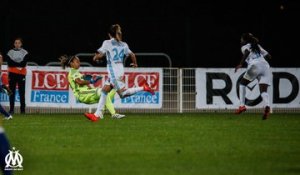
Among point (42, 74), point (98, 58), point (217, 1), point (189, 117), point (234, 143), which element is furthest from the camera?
point (217, 1)

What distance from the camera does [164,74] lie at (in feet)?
87.0

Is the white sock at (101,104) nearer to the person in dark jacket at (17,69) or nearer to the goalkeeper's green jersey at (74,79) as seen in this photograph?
the goalkeeper's green jersey at (74,79)

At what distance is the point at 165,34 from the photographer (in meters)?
35.7

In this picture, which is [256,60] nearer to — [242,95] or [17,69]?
[242,95]

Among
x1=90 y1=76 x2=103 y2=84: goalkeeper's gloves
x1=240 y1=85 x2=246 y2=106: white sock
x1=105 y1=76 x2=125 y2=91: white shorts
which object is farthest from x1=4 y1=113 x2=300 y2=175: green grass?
x1=90 y1=76 x2=103 y2=84: goalkeeper's gloves

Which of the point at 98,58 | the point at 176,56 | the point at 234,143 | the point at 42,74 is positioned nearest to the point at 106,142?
the point at 234,143

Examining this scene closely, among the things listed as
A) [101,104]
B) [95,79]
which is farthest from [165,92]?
[101,104]

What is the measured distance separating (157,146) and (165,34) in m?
20.9

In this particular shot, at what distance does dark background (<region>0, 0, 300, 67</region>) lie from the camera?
34812 mm

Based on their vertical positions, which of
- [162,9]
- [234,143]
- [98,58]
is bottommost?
[234,143]

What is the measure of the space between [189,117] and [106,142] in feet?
26.5

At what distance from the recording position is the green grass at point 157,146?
1225cm

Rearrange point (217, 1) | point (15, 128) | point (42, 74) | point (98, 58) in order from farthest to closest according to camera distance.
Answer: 1. point (217, 1)
2. point (42, 74)
3. point (98, 58)
4. point (15, 128)

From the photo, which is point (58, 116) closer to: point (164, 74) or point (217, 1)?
point (164, 74)
